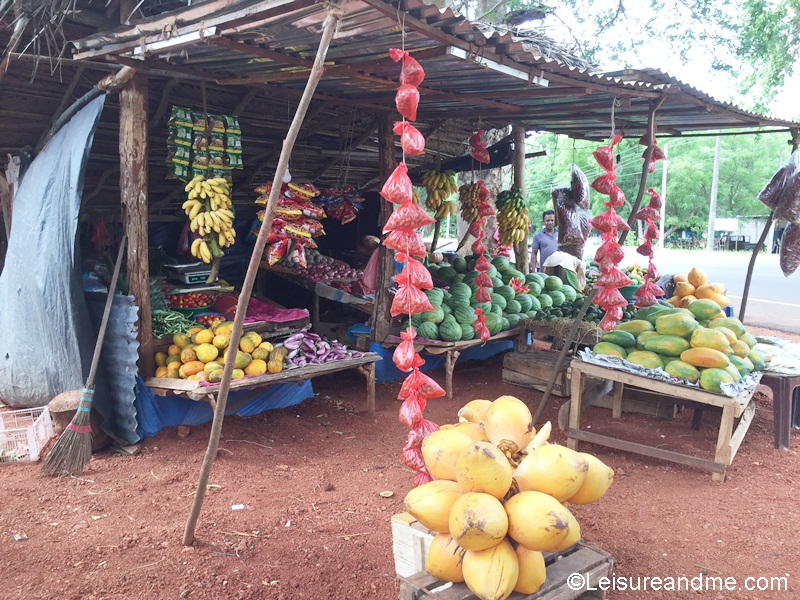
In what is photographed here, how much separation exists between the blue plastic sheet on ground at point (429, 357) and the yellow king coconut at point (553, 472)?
4.41 metres

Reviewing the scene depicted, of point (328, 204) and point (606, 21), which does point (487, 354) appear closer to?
point (328, 204)

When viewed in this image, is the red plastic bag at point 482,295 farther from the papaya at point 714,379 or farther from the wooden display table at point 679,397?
the papaya at point 714,379

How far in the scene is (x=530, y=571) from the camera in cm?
209

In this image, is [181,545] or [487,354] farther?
[487,354]

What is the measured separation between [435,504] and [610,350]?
3076mm

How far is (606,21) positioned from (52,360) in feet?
47.3

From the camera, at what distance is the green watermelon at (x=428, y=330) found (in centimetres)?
631

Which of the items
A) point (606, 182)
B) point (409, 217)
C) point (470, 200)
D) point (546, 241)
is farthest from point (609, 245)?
point (546, 241)

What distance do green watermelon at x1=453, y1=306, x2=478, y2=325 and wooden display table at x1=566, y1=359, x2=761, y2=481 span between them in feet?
6.04

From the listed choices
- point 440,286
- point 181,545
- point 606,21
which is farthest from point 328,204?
point 606,21

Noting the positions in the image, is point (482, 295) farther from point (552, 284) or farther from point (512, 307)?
point (552, 284)

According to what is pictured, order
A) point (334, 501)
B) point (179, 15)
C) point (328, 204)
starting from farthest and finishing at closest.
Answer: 1. point (328, 204)
2. point (334, 501)
3. point (179, 15)

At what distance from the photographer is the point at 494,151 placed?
326 inches

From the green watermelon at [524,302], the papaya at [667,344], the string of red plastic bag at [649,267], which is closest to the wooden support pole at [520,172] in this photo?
the green watermelon at [524,302]
